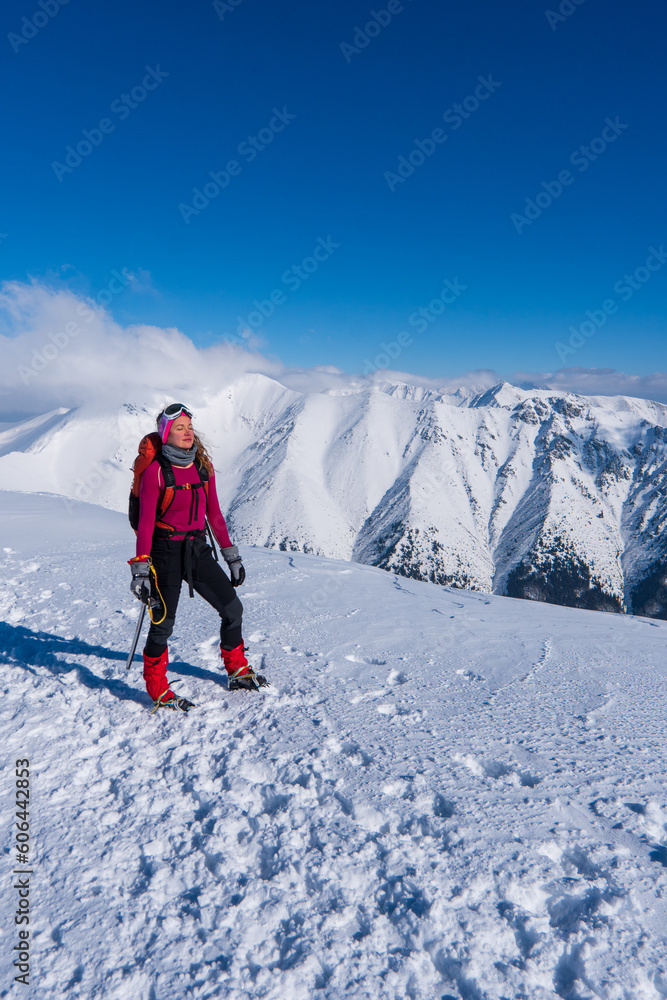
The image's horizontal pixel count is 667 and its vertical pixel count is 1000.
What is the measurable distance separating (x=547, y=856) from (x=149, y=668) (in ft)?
13.5

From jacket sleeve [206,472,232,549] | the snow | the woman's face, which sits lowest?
the snow

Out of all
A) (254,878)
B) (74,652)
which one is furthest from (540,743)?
(74,652)

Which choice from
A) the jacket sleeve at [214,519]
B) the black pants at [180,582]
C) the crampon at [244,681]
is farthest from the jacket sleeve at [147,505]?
the crampon at [244,681]

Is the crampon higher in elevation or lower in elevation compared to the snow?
higher

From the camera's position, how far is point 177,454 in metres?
5.30

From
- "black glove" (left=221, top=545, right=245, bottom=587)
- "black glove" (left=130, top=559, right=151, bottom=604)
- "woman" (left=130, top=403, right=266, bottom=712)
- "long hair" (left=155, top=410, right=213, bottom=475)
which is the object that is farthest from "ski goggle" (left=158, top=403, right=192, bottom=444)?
"black glove" (left=221, top=545, right=245, bottom=587)

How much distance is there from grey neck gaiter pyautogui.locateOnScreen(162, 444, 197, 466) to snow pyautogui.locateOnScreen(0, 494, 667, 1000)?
2.77 m

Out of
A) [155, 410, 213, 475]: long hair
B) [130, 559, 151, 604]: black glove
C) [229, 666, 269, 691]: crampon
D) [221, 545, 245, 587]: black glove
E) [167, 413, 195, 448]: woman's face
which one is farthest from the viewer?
[221, 545, 245, 587]: black glove

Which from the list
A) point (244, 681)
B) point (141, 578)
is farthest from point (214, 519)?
point (244, 681)

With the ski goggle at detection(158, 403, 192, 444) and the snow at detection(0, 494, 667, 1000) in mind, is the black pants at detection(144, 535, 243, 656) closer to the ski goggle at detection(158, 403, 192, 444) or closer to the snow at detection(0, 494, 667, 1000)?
the snow at detection(0, 494, 667, 1000)

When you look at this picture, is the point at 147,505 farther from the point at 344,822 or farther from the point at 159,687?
the point at 344,822

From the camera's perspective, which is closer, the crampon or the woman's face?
the woman's face

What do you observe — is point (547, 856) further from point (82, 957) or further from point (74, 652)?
point (74, 652)

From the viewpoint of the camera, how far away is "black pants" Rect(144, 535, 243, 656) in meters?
5.43
